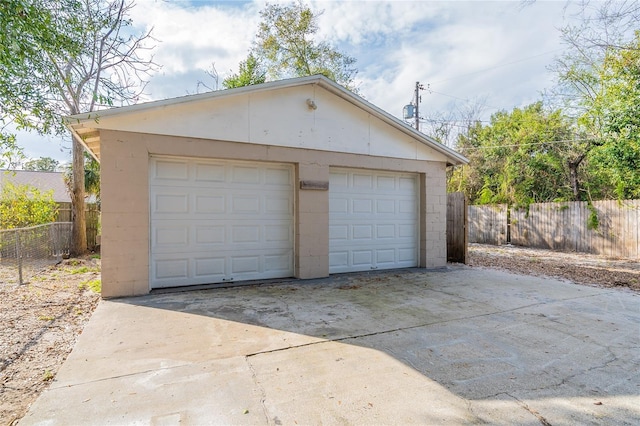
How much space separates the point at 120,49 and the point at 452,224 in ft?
31.2

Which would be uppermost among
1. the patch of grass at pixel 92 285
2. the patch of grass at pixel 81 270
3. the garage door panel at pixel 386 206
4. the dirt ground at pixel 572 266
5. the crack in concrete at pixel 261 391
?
the garage door panel at pixel 386 206

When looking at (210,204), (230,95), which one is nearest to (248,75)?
(230,95)

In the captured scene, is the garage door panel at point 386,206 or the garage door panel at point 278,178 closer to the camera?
the garage door panel at point 278,178

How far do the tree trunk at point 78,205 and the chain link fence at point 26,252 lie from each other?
1739mm

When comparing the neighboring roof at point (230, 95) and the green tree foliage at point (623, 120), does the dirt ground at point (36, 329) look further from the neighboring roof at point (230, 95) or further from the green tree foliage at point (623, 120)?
the green tree foliage at point (623, 120)

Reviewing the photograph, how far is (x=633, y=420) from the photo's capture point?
7.20 ft

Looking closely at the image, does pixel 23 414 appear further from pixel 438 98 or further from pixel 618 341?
pixel 438 98

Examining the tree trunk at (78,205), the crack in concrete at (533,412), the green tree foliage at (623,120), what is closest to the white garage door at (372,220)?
the crack in concrete at (533,412)

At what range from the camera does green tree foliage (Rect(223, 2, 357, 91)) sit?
16656 millimetres

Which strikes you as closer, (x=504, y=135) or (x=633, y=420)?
(x=633, y=420)

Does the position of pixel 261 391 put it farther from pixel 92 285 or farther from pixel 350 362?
pixel 92 285

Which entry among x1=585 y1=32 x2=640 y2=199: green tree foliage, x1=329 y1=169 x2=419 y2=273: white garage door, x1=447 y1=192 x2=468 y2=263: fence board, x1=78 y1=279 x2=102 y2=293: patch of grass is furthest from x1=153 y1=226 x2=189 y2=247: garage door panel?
x1=585 y1=32 x2=640 y2=199: green tree foliage

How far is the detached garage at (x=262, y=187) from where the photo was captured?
5.44 meters

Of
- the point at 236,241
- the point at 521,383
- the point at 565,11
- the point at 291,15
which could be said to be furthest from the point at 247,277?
the point at 291,15
